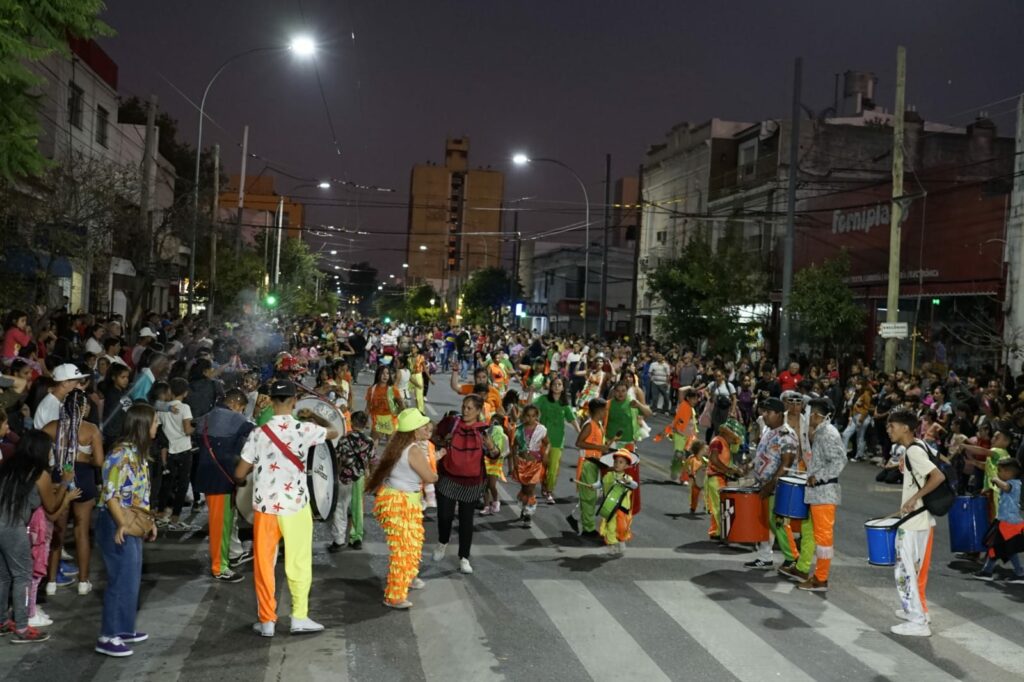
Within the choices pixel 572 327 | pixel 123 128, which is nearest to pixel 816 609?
pixel 123 128

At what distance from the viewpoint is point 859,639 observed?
25.1 feet

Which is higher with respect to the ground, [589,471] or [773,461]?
[773,461]

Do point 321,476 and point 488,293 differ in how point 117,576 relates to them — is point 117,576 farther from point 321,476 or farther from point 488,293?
point 488,293

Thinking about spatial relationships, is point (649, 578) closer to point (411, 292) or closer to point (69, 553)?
point (69, 553)

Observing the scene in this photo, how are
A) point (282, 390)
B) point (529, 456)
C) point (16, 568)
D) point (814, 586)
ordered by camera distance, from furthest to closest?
point (529, 456)
point (814, 586)
point (282, 390)
point (16, 568)

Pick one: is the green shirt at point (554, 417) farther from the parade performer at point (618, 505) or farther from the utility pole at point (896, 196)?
the utility pole at point (896, 196)

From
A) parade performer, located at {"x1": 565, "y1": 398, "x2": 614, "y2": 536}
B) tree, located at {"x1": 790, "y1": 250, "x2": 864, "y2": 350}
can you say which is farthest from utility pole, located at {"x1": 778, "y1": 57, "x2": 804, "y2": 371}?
parade performer, located at {"x1": 565, "y1": 398, "x2": 614, "y2": 536}

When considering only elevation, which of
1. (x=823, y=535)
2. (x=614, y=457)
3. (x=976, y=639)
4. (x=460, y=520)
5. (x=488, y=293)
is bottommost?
(x=976, y=639)

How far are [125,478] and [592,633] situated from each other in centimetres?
336

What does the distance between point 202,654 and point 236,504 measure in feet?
7.32

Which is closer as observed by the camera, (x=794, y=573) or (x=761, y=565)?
(x=794, y=573)

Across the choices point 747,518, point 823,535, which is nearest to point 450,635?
point 823,535

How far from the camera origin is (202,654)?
22.5 feet

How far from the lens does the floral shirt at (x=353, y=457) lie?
9.88 m
